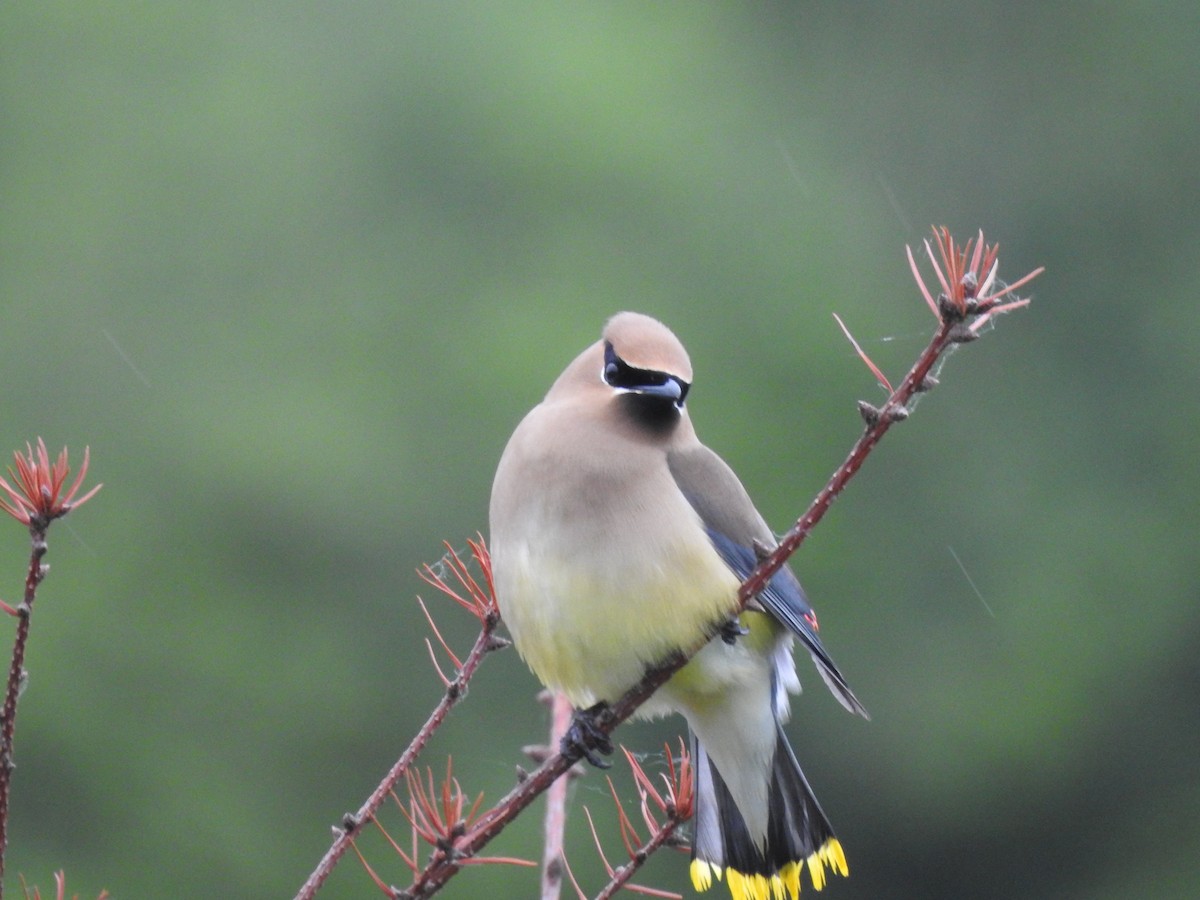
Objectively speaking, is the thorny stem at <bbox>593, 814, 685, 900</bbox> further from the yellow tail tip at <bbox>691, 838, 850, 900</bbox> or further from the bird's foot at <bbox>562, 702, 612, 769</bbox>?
the yellow tail tip at <bbox>691, 838, 850, 900</bbox>

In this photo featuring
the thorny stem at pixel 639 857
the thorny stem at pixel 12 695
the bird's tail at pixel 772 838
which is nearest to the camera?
the thorny stem at pixel 12 695

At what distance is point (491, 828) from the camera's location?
2.03 m

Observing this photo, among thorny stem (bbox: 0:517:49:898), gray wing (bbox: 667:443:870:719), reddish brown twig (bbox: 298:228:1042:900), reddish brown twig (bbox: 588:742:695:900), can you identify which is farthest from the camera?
gray wing (bbox: 667:443:870:719)

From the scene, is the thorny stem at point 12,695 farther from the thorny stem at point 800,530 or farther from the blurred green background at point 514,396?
the blurred green background at point 514,396

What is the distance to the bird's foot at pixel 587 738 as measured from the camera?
294cm

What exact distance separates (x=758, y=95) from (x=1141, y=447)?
14.4ft

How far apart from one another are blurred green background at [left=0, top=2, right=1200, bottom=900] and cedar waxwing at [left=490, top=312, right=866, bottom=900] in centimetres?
682

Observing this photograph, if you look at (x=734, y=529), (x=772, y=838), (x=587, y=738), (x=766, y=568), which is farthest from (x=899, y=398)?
(x=772, y=838)

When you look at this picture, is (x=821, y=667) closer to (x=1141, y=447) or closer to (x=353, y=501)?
(x=353, y=501)

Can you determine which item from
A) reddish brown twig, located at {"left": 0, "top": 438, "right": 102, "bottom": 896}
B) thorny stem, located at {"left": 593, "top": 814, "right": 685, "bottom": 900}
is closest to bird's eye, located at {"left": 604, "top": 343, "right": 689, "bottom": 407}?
thorny stem, located at {"left": 593, "top": 814, "right": 685, "bottom": 900}

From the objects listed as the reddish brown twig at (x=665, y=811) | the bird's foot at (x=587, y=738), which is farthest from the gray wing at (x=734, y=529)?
the reddish brown twig at (x=665, y=811)

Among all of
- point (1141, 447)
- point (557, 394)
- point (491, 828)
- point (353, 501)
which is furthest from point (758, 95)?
point (491, 828)

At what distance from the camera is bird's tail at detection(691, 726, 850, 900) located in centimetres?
331

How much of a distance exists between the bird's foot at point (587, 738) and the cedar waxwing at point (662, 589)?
7 cm
